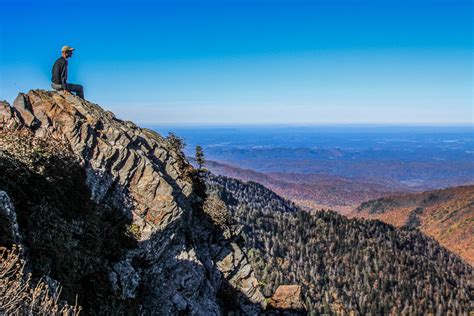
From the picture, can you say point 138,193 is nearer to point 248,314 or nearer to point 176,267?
point 176,267

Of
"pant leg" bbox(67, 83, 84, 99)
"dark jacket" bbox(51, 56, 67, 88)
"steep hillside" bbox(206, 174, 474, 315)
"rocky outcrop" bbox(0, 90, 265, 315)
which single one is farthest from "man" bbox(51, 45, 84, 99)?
"steep hillside" bbox(206, 174, 474, 315)

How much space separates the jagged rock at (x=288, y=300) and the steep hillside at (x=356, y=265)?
2866 inches

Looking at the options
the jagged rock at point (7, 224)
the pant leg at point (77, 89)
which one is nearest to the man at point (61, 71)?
the pant leg at point (77, 89)

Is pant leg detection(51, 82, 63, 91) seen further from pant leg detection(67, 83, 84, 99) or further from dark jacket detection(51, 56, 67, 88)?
pant leg detection(67, 83, 84, 99)

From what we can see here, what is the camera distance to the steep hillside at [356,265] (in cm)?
11825

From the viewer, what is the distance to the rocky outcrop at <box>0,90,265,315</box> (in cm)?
1744

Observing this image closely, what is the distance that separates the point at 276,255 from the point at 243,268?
11764 centimetres

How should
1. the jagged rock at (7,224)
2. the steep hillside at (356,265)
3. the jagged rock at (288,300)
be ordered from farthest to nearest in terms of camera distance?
the steep hillside at (356,265), the jagged rock at (288,300), the jagged rock at (7,224)

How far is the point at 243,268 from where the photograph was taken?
26.4 m

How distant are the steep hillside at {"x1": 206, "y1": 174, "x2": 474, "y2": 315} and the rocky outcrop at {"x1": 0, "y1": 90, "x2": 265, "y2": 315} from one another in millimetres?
84091

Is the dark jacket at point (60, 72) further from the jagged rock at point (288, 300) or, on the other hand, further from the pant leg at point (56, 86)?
the jagged rock at point (288, 300)

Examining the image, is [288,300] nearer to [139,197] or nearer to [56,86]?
[139,197]

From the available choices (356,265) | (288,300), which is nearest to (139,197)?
(288,300)

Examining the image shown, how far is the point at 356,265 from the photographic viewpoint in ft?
449
